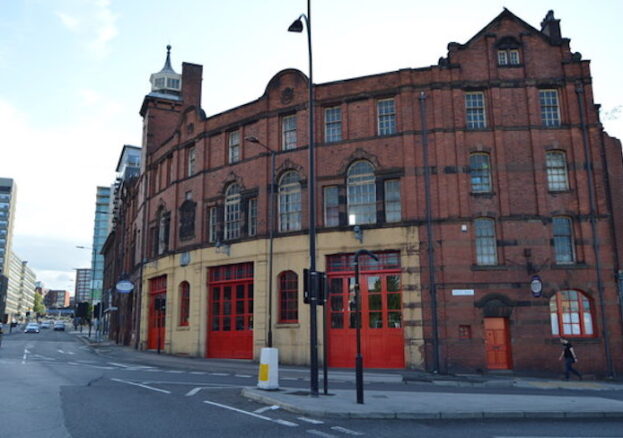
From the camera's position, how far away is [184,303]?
98.7 feet

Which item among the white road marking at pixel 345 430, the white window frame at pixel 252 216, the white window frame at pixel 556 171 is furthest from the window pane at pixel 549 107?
the white road marking at pixel 345 430

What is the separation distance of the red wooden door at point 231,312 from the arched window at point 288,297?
2.00 m

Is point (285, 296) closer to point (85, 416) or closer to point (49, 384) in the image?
point (49, 384)

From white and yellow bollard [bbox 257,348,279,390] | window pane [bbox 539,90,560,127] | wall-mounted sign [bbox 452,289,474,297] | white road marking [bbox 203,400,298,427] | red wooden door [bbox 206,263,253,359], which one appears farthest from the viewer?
red wooden door [bbox 206,263,253,359]

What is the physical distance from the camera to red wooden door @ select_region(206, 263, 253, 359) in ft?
85.2

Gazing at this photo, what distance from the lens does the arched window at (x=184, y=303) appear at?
29828mm

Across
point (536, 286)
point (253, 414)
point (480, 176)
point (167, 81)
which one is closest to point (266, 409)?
point (253, 414)

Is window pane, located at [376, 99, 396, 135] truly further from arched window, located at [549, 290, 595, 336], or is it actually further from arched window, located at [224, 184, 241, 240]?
arched window, located at [549, 290, 595, 336]

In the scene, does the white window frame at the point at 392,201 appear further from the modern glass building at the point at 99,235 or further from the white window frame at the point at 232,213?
the modern glass building at the point at 99,235

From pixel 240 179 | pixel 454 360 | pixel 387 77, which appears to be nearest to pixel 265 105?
pixel 240 179

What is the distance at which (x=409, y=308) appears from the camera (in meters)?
21.4

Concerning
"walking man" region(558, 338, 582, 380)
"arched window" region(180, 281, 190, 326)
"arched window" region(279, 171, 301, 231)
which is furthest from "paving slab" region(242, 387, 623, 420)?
"arched window" region(180, 281, 190, 326)

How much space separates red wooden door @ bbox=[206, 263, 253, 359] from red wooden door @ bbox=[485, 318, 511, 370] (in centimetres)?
1130

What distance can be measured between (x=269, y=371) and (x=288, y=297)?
36.2ft
